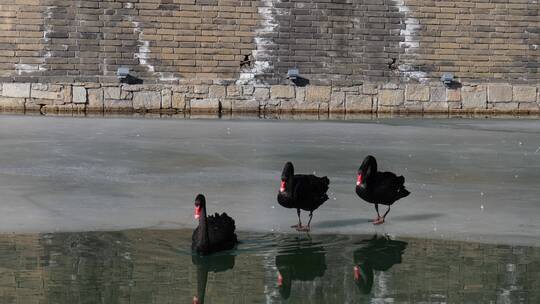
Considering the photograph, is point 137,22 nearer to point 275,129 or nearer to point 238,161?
point 275,129

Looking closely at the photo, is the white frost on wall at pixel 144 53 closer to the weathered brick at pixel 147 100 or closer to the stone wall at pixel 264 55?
the stone wall at pixel 264 55

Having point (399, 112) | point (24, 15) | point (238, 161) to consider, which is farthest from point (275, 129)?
point (24, 15)

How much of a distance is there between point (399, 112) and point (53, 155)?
16.1 m

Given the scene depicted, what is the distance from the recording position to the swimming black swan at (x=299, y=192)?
33.7 feet

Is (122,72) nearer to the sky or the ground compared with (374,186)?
nearer to the sky

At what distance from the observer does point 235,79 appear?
102 feet

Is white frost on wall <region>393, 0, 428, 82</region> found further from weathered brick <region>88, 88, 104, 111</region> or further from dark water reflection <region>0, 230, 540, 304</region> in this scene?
dark water reflection <region>0, 230, 540, 304</region>

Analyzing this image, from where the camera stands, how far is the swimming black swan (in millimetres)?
10266

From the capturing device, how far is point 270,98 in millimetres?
30812

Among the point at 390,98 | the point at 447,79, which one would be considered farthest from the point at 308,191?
the point at 447,79

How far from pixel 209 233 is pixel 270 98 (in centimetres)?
2189

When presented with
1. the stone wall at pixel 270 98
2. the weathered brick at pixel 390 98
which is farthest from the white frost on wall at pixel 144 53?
the weathered brick at pixel 390 98

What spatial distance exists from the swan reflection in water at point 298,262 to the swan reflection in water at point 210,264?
395mm

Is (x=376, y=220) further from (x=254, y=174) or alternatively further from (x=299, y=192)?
(x=254, y=174)
